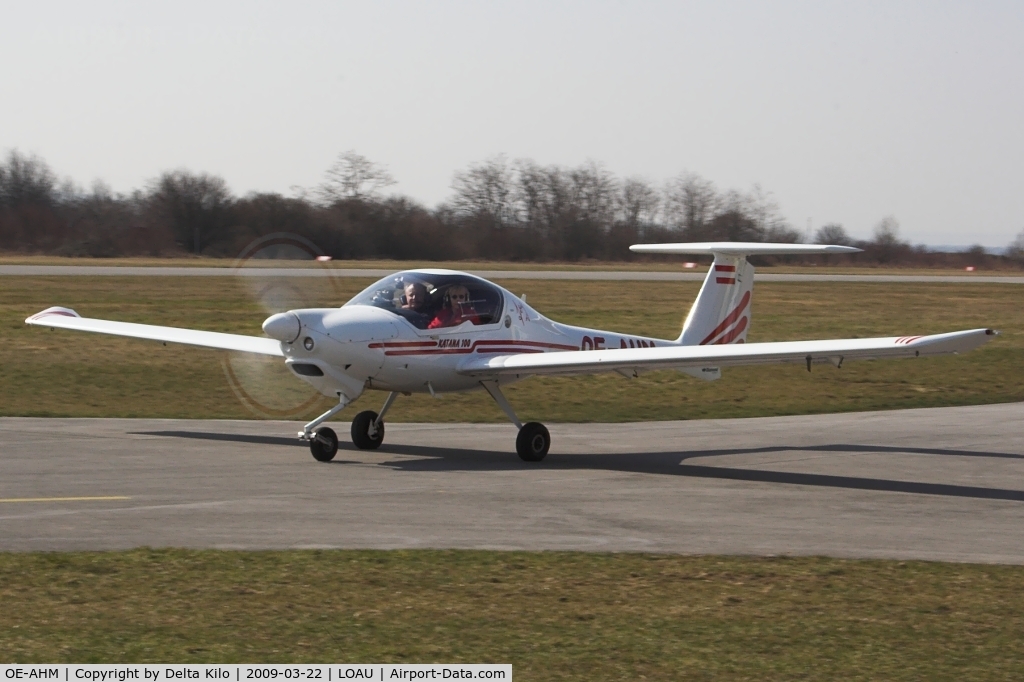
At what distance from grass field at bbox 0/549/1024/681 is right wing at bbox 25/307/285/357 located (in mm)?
7615

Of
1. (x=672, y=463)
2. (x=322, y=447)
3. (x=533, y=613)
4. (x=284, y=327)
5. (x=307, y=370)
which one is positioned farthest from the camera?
(x=672, y=463)

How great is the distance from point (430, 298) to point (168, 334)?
197 inches

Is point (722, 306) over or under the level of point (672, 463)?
over

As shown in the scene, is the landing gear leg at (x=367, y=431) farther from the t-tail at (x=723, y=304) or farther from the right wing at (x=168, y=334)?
the t-tail at (x=723, y=304)

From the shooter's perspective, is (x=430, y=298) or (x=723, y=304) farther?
(x=723, y=304)

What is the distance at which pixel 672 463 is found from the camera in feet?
49.9

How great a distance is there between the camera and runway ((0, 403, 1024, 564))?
10.2 metres

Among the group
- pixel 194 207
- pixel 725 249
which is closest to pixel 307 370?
pixel 725 249

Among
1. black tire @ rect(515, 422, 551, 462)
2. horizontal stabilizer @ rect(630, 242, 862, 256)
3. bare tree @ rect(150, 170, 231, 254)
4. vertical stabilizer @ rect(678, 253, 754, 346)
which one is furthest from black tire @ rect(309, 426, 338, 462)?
bare tree @ rect(150, 170, 231, 254)

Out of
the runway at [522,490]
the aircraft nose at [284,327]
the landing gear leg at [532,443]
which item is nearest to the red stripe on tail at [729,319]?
the runway at [522,490]

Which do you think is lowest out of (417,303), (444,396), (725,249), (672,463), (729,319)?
(672,463)

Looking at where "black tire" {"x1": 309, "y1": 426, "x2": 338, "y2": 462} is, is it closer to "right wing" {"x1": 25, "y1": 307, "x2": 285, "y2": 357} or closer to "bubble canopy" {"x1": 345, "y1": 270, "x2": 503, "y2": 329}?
"bubble canopy" {"x1": 345, "y1": 270, "x2": 503, "y2": 329}

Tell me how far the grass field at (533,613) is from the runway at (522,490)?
75 cm

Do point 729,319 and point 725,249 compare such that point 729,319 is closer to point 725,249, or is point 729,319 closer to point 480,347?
point 725,249
